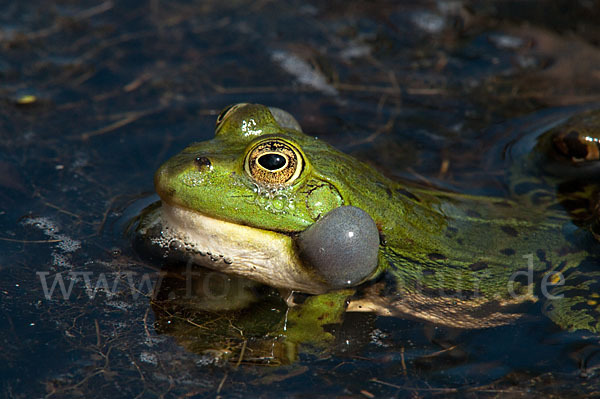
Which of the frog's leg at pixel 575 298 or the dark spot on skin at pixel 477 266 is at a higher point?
the dark spot on skin at pixel 477 266

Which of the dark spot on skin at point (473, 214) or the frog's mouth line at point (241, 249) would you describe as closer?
the frog's mouth line at point (241, 249)

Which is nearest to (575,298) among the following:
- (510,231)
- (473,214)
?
(510,231)

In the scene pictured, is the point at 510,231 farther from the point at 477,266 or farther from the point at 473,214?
the point at 477,266

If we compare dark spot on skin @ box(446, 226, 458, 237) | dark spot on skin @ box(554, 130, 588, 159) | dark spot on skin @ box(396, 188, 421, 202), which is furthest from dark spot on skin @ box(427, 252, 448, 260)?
dark spot on skin @ box(554, 130, 588, 159)

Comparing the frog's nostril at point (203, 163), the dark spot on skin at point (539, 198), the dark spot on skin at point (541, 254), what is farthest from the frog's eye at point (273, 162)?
the dark spot on skin at point (539, 198)

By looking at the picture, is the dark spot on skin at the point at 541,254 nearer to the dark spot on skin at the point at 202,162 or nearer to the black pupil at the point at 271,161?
the black pupil at the point at 271,161

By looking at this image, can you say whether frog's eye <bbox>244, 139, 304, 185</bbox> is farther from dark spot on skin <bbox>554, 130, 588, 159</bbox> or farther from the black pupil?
dark spot on skin <bbox>554, 130, 588, 159</bbox>
